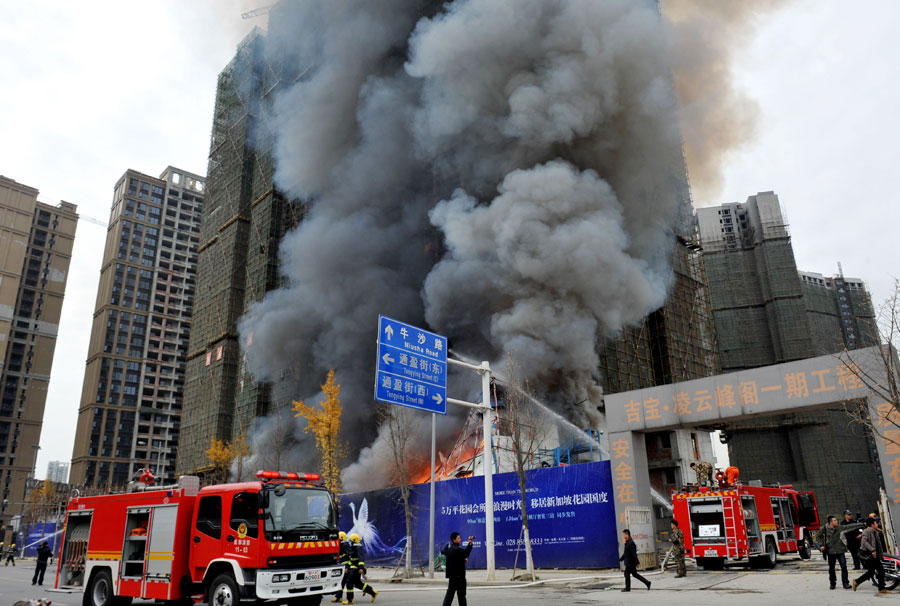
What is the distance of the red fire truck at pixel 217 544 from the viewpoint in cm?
904

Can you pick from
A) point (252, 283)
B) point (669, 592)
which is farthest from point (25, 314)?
point (669, 592)

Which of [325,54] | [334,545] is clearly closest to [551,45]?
[325,54]

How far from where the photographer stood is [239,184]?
197 feet

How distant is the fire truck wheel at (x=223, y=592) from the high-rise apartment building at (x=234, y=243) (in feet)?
135

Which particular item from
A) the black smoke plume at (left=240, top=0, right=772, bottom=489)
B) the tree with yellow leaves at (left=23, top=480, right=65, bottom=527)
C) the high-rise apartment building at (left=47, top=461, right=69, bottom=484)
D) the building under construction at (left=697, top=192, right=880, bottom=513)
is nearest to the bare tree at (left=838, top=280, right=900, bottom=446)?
the black smoke plume at (left=240, top=0, right=772, bottom=489)

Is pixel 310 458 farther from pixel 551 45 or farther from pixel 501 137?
pixel 551 45

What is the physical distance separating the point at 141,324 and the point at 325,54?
5710 cm

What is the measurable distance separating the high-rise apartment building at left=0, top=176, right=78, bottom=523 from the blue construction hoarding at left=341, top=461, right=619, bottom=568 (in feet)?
247

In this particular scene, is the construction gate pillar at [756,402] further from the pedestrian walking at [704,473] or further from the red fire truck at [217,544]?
the red fire truck at [217,544]

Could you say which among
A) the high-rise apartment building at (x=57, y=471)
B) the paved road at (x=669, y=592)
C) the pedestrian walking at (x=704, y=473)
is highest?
the high-rise apartment building at (x=57, y=471)

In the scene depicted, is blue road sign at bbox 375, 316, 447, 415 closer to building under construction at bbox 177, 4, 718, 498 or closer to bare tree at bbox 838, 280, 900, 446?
bare tree at bbox 838, 280, 900, 446

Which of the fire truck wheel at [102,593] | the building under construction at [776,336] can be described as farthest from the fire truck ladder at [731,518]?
the building under construction at [776,336]

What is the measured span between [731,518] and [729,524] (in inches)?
5.8

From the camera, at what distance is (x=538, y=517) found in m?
18.6
